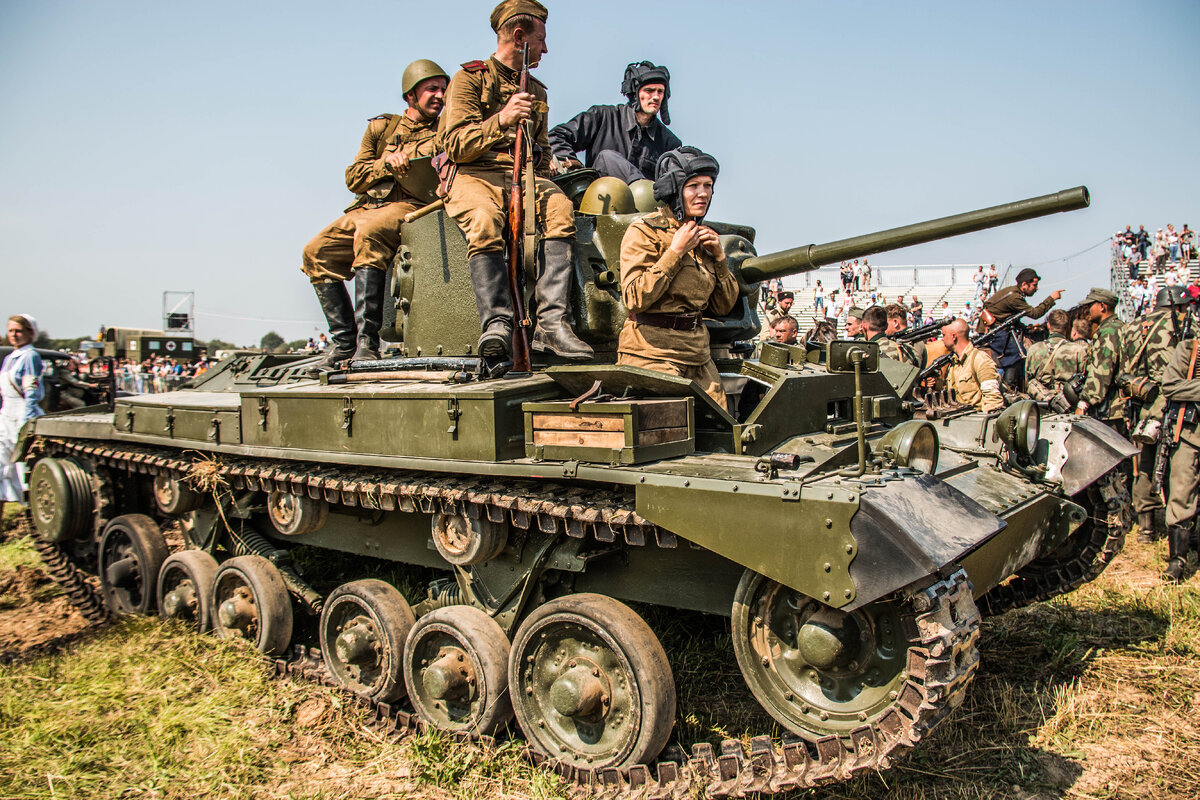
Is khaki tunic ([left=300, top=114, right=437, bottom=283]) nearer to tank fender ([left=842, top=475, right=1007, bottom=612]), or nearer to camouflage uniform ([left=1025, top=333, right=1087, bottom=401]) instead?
tank fender ([left=842, top=475, right=1007, bottom=612])

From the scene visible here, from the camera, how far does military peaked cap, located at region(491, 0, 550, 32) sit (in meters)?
5.89

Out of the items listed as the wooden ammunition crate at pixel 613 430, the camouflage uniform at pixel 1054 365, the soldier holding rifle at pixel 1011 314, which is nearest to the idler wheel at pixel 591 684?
the wooden ammunition crate at pixel 613 430

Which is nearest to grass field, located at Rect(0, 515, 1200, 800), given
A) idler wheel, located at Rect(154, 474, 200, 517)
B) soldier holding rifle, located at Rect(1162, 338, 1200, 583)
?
idler wheel, located at Rect(154, 474, 200, 517)

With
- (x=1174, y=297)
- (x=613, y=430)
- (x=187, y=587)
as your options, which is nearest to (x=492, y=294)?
(x=613, y=430)

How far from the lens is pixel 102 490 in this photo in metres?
8.21

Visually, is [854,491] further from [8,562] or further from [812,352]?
[8,562]

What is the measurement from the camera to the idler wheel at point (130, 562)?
7.56 meters

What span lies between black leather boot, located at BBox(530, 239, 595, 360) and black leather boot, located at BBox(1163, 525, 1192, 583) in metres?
6.35

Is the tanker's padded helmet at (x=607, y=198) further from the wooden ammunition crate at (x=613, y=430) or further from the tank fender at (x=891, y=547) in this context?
the tank fender at (x=891, y=547)

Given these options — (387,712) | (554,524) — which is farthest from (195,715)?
(554,524)

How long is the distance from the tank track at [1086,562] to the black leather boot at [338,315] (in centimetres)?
546

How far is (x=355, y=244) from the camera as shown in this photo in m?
6.86

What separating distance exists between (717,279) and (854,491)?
2145 millimetres

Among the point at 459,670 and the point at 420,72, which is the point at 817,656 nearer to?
the point at 459,670
